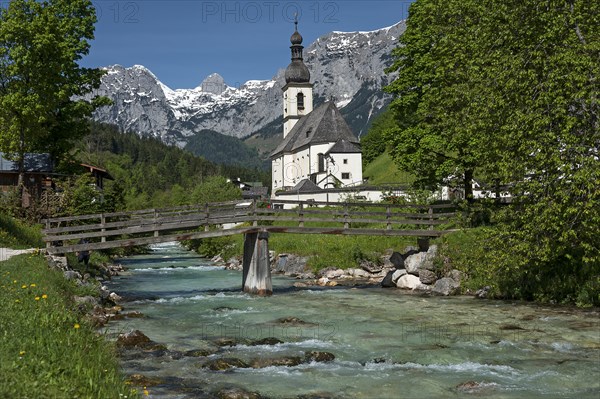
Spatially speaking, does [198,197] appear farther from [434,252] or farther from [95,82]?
[434,252]

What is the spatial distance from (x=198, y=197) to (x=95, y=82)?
181 ft

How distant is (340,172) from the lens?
85.9 m

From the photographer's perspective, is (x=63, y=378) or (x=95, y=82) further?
(x=95, y=82)

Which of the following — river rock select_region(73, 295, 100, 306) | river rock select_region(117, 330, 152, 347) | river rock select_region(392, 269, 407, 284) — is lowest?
river rock select_region(392, 269, 407, 284)

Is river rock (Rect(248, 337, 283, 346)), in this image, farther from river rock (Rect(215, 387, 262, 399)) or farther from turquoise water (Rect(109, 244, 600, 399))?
river rock (Rect(215, 387, 262, 399))

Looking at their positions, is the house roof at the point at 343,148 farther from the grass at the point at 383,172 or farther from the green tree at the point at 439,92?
the green tree at the point at 439,92

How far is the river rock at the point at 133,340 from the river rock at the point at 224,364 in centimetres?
275

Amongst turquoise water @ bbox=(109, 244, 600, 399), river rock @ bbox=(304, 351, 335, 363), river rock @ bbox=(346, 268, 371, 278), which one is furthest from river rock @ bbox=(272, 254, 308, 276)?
river rock @ bbox=(304, 351, 335, 363)

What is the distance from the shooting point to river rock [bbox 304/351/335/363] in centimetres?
1399

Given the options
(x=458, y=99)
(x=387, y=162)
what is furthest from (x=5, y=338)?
(x=387, y=162)

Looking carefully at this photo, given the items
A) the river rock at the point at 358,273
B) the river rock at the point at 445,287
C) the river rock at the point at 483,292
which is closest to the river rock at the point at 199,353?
the river rock at the point at 483,292

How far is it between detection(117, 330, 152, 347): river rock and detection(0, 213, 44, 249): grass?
50.6 feet

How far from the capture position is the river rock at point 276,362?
13469 millimetres

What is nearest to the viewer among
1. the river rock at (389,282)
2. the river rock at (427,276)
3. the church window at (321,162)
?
the river rock at (427,276)
